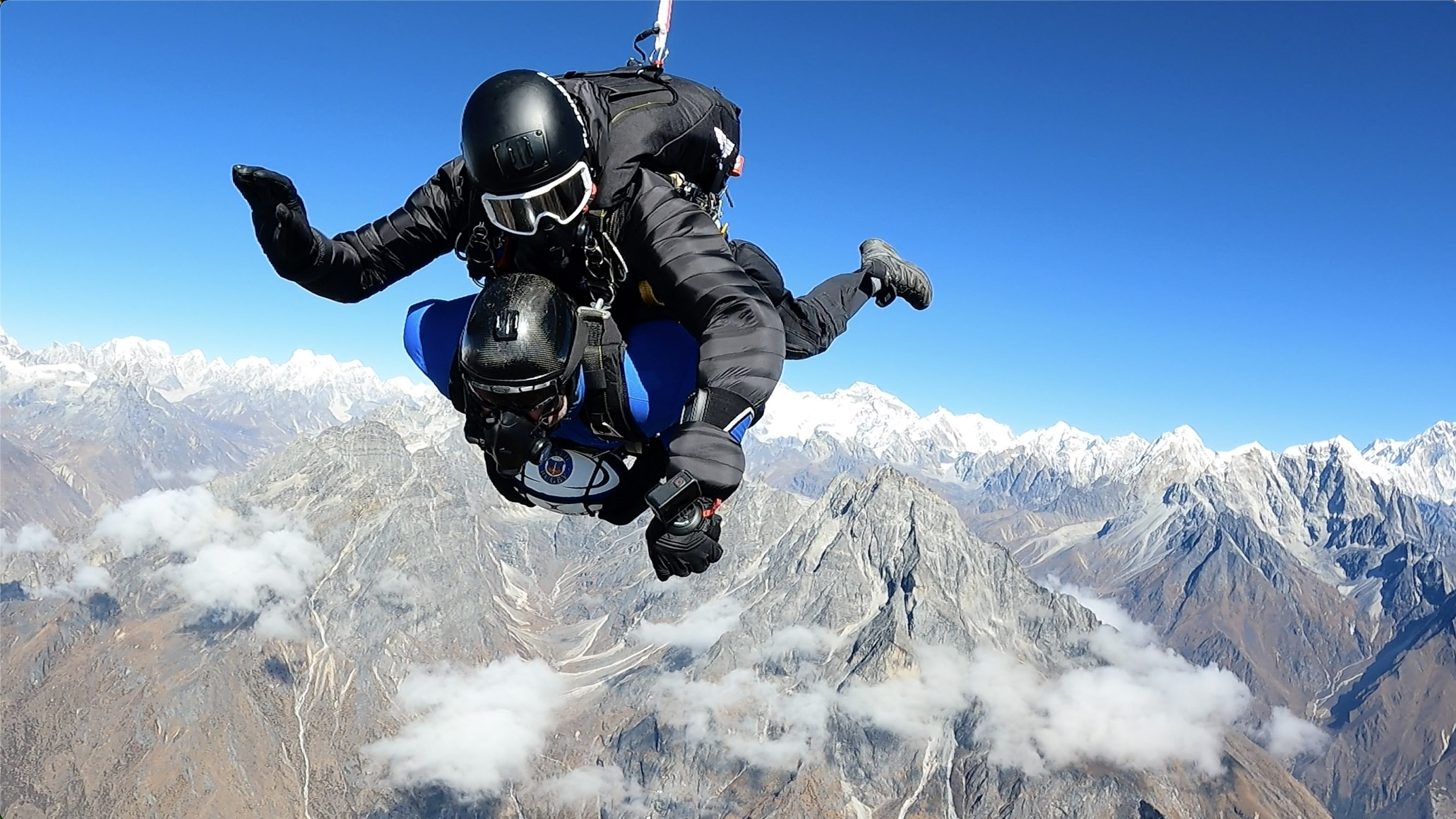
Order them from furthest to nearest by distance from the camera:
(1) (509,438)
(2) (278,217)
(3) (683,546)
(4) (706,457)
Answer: (2) (278,217) < (1) (509,438) < (3) (683,546) < (4) (706,457)

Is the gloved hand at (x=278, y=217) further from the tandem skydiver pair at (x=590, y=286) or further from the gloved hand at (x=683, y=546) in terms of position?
the gloved hand at (x=683, y=546)

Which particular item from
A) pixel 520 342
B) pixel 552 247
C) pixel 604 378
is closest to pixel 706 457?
pixel 604 378

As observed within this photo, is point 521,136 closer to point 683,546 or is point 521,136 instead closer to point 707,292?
point 707,292

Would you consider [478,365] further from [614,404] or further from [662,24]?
[662,24]

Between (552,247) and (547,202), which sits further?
(552,247)

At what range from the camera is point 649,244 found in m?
4.73

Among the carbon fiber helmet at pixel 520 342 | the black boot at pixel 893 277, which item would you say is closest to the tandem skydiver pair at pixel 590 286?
the carbon fiber helmet at pixel 520 342

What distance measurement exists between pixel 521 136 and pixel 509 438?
5.51 feet

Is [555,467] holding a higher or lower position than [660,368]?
lower

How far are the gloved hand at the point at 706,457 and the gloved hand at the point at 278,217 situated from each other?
2.83 meters

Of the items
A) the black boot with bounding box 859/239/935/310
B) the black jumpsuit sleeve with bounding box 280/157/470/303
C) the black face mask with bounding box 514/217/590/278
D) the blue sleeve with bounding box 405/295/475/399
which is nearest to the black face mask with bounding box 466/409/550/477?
the blue sleeve with bounding box 405/295/475/399

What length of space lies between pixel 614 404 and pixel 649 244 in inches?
41.1

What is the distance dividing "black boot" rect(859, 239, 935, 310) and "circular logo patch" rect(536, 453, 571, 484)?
11.9 ft

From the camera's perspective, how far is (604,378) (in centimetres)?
507
